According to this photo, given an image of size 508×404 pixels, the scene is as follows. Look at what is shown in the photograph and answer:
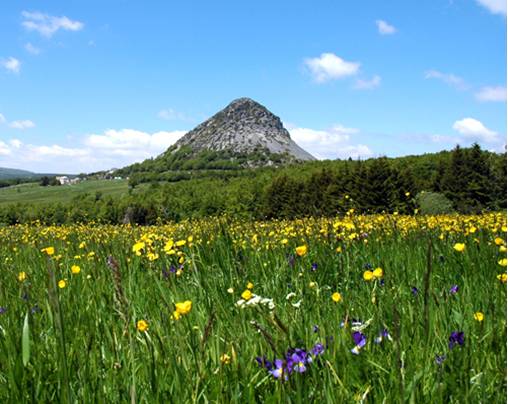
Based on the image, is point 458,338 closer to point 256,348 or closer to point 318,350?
point 318,350

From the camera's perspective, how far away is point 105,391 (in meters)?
1.67

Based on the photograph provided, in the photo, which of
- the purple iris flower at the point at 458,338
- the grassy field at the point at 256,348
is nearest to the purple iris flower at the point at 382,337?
the grassy field at the point at 256,348

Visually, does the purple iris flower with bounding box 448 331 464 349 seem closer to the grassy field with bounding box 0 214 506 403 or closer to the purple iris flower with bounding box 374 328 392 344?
the grassy field with bounding box 0 214 506 403

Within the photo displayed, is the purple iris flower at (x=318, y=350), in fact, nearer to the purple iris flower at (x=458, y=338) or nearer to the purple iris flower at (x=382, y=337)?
the purple iris flower at (x=382, y=337)

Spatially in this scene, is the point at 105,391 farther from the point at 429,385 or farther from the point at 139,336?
the point at 429,385

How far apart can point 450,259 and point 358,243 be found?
1.12 m

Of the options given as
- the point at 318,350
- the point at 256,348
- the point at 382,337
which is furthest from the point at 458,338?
the point at 256,348

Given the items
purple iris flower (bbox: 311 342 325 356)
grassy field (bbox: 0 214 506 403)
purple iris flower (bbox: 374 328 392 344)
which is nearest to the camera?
grassy field (bbox: 0 214 506 403)

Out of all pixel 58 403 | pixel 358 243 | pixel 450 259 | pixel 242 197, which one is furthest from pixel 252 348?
pixel 242 197

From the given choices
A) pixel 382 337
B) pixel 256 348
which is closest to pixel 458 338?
pixel 382 337

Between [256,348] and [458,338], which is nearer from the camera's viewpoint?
[458,338]

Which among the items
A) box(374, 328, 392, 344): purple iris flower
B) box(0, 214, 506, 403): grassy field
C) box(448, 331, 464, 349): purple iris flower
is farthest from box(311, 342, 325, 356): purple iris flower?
box(448, 331, 464, 349): purple iris flower

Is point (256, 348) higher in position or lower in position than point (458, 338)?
lower

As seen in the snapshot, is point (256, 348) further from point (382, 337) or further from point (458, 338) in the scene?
point (458, 338)
